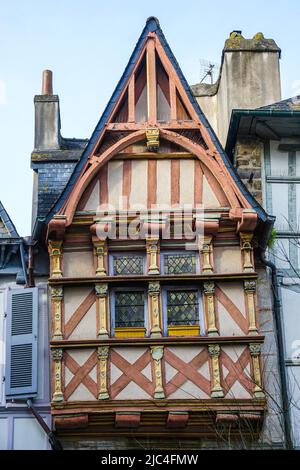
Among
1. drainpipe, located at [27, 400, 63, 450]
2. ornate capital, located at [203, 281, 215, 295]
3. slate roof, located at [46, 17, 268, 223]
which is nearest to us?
drainpipe, located at [27, 400, 63, 450]

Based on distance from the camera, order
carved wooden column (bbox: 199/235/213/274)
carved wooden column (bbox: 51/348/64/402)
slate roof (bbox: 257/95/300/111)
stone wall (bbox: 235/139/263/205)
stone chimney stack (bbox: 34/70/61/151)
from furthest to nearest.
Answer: stone chimney stack (bbox: 34/70/61/151) < slate roof (bbox: 257/95/300/111) < stone wall (bbox: 235/139/263/205) < carved wooden column (bbox: 199/235/213/274) < carved wooden column (bbox: 51/348/64/402)

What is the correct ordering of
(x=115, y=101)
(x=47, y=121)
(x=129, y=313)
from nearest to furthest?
(x=129, y=313) < (x=115, y=101) < (x=47, y=121)

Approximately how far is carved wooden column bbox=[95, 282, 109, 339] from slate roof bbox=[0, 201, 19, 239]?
5.36 feet

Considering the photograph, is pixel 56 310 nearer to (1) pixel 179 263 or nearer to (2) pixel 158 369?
(2) pixel 158 369

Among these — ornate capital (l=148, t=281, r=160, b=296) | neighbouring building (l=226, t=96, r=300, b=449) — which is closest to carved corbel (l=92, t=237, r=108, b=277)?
ornate capital (l=148, t=281, r=160, b=296)

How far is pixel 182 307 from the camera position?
16531 mm

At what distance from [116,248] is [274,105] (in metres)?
3.54

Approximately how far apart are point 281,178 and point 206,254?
2070mm

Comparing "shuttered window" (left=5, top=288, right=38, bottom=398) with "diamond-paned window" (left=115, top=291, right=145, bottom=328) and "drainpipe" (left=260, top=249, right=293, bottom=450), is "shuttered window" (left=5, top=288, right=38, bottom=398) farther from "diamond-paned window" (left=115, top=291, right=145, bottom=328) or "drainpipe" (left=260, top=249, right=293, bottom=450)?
"drainpipe" (left=260, top=249, right=293, bottom=450)

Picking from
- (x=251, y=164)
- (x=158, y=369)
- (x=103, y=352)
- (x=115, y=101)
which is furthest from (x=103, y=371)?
(x=251, y=164)

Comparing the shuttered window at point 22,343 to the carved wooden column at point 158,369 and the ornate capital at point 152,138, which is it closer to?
the carved wooden column at point 158,369

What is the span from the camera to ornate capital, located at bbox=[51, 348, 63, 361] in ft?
52.2

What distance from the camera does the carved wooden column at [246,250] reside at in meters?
16.6

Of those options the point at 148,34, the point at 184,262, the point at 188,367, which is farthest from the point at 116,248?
the point at 148,34
